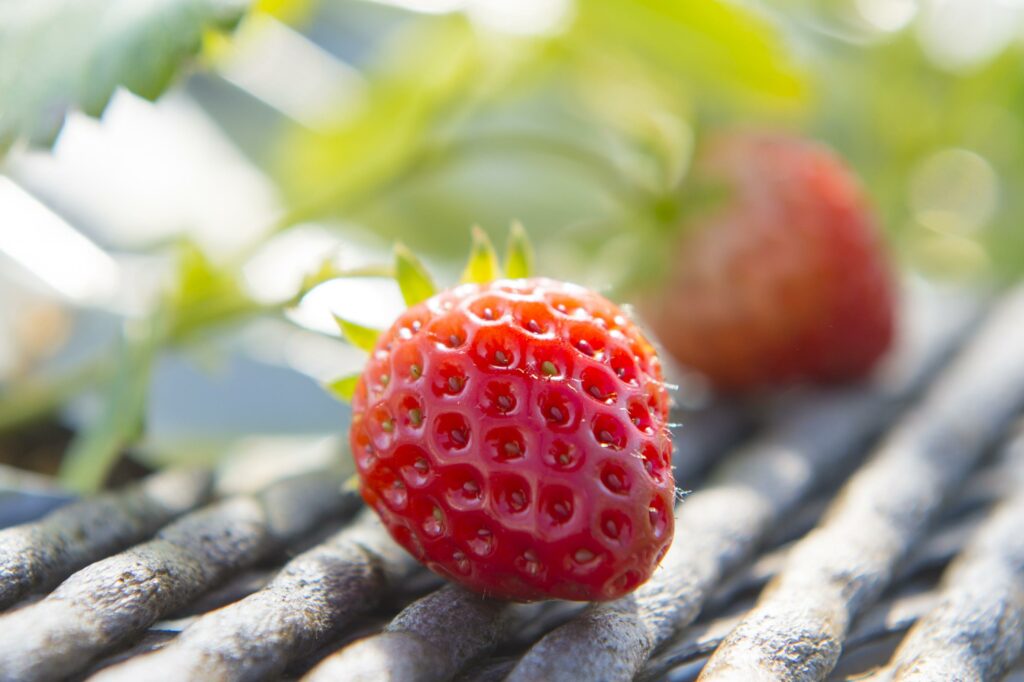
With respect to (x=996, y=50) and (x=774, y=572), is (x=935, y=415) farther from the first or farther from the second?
(x=996, y=50)

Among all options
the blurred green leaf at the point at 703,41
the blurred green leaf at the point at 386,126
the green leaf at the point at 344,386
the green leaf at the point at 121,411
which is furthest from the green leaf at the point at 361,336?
the blurred green leaf at the point at 703,41

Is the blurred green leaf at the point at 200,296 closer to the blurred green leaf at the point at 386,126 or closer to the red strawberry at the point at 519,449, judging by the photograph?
the blurred green leaf at the point at 386,126

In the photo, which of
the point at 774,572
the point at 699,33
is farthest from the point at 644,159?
the point at 774,572

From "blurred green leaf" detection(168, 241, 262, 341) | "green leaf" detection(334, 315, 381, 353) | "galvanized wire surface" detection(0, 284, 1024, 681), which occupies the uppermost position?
"blurred green leaf" detection(168, 241, 262, 341)

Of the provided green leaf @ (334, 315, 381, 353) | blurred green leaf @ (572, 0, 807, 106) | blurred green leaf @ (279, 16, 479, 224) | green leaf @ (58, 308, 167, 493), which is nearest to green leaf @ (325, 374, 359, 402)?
green leaf @ (334, 315, 381, 353)

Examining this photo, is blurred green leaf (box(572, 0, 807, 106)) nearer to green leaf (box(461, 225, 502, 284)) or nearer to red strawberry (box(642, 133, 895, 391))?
red strawberry (box(642, 133, 895, 391))

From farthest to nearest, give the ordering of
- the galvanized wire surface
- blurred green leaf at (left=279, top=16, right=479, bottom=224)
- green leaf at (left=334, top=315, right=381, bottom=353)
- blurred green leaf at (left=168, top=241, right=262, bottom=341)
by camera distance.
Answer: blurred green leaf at (left=279, top=16, right=479, bottom=224) < blurred green leaf at (left=168, top=241, right=262, bottom=341) < green leaf at (left=334, top=315, right=381, bottom=353) < the galvanized wire surface

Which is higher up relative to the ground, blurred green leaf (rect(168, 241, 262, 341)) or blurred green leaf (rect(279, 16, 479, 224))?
blurred green leaf (rect(279, 16, 479, 224))
